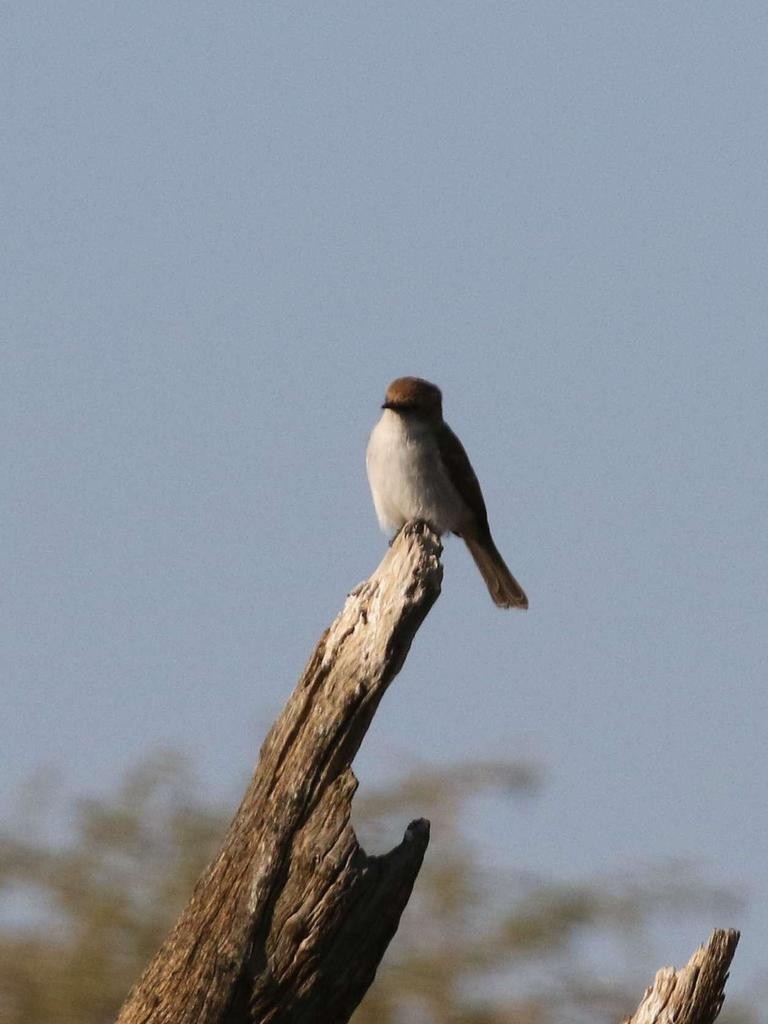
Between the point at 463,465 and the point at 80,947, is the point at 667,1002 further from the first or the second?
the point at 80,947

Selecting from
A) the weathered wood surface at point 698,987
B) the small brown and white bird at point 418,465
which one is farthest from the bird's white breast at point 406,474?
the weathered wood surface at point 698,987

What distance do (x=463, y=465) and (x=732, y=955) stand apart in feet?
17.2

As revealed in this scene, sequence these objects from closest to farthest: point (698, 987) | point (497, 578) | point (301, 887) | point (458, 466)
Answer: point (301, 887)
point (698, 987)
point (458, 466)
point (497, 578)

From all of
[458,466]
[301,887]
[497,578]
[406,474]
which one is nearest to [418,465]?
[406,474]

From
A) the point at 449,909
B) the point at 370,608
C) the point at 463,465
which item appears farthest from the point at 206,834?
the point at 370,608

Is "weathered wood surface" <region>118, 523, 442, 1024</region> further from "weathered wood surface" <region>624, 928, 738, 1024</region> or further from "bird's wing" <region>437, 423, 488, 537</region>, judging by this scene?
"bird's wing" <region>437, 423, 488, 537</region>

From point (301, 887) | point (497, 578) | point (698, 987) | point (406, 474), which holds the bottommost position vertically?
point (301, 887)

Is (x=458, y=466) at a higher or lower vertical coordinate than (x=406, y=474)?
higher

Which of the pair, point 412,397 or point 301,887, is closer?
point 301,887

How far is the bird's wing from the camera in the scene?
11859 millimetres

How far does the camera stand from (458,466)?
1192cm

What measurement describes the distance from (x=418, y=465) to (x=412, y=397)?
1.43 feet

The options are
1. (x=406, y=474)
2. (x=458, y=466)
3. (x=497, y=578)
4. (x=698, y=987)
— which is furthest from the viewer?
(x=497, y=578)

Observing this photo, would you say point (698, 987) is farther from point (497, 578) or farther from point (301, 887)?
point (497, 578)
